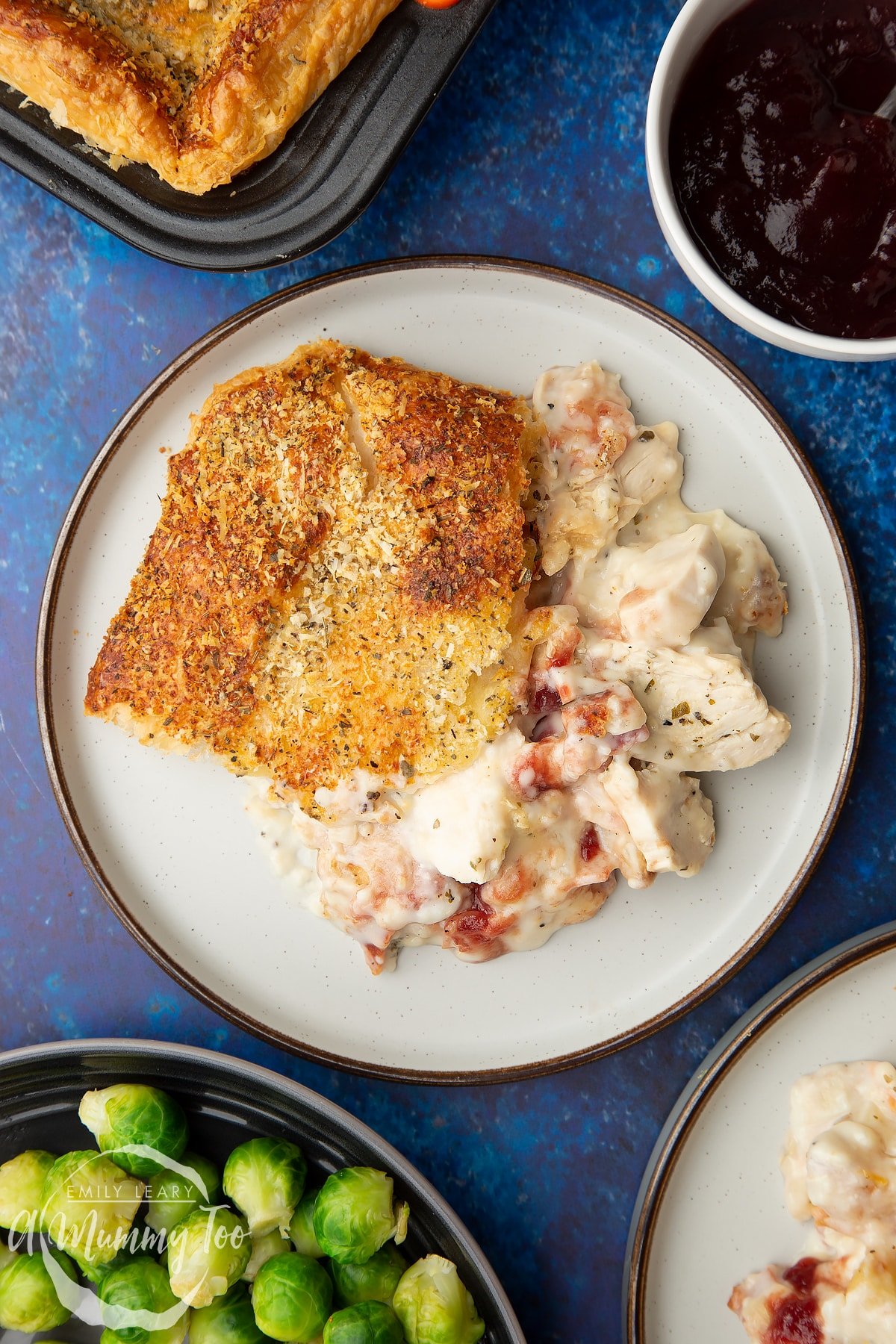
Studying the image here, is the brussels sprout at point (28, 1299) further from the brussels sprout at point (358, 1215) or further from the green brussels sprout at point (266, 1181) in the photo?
the brussels sprout at point (358, 1215)

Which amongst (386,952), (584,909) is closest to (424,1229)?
(386,952)

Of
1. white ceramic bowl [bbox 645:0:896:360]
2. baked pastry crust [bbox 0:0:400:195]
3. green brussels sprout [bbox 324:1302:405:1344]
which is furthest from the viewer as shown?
green brussels sprout [bbox 324:1302:405:1344]

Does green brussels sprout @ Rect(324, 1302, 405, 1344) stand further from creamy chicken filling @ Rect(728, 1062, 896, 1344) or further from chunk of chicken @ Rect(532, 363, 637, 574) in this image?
chunk of chicken @ Rect(532, 363, 637, 574)

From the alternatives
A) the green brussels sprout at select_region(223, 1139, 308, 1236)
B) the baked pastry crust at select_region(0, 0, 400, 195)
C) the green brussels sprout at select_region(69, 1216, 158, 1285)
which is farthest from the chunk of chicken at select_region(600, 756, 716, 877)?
the green brussels sprout at select_region(69, 1216, 158, 1285)

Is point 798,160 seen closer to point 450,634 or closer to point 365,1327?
point 450,634

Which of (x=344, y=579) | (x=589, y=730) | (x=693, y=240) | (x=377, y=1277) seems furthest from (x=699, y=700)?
(x=377, y=1277)

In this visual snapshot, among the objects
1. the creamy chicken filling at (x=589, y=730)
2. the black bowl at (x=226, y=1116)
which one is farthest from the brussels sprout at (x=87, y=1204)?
the creamy chicken filling at (x=589, y=730)

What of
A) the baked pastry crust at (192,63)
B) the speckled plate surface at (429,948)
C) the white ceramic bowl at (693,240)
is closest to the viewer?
the white ceramic bowl at (693,240)
